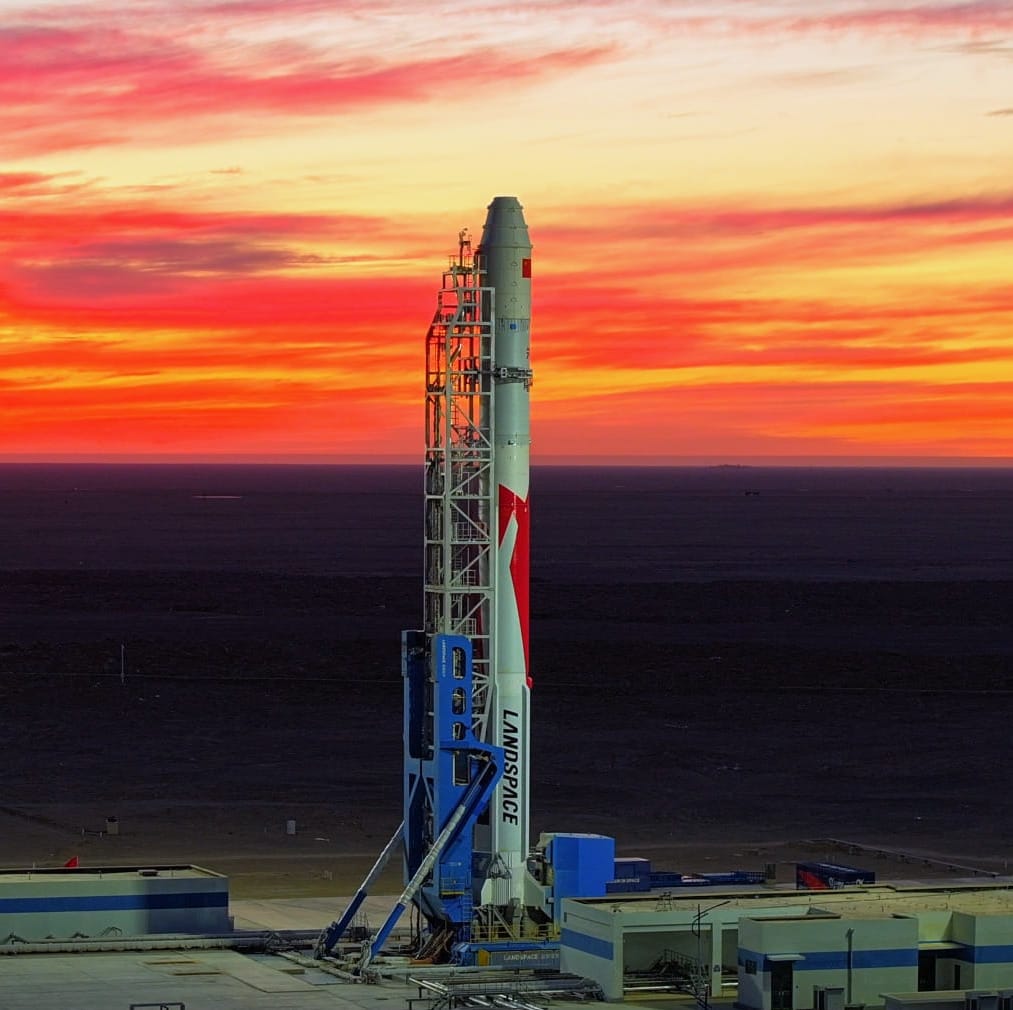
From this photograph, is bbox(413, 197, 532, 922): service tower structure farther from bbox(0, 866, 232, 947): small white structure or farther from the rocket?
Result: bbox(0, 866, 232, 947): small white structure

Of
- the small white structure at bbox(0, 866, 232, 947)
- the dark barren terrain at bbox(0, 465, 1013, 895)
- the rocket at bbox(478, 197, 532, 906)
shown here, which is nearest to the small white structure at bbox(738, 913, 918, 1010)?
the rocket at bbox(478, 197, 532, 906)

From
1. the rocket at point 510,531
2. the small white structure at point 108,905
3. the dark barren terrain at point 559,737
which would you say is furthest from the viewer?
the dark barren terrain at point 559,737

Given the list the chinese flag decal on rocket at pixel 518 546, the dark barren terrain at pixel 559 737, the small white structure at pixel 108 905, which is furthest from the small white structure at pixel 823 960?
the dark barren terrain at pixel 559 737

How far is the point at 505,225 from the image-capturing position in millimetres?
54812

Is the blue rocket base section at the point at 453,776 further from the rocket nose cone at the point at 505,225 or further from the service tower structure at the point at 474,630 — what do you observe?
the rocket nose cone at the point at 505,225

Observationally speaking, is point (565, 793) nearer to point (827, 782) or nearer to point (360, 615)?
point (827, 782)

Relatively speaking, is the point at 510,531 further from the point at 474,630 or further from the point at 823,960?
the point at 823,960

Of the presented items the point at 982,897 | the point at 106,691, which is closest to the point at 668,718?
the point at 106,691

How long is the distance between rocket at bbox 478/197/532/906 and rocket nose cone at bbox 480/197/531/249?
2 centimetres

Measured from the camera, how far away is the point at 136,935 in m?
56.1

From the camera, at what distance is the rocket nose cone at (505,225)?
180ft

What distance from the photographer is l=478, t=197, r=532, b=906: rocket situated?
53750 millimetres

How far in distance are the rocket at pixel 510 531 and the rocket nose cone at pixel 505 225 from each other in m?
0.02

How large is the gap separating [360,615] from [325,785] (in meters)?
88.6
